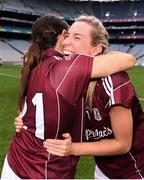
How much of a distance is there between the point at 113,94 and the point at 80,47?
35 cm

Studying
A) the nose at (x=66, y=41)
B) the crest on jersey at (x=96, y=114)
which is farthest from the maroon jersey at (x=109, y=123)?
the nose at (x=66, y=41)

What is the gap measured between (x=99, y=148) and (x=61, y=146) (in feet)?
0.74

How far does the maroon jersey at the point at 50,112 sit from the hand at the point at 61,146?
0.04 meters

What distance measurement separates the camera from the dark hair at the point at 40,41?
2477 mm

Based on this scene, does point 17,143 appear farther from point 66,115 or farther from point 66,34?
point 66,34

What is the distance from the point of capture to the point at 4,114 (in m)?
12.2

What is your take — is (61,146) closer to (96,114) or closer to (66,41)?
(96,114)

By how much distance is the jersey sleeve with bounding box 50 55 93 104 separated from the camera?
7.38ft

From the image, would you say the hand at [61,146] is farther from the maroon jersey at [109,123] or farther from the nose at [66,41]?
the nose at [66,41]

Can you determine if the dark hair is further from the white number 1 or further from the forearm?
the forearm

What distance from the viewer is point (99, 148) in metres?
2.35

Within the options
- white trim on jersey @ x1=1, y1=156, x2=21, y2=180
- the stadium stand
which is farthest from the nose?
the stadium stand

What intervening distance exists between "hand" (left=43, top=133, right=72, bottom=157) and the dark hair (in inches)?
15.8

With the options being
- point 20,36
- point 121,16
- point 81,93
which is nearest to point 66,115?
point 81,93
